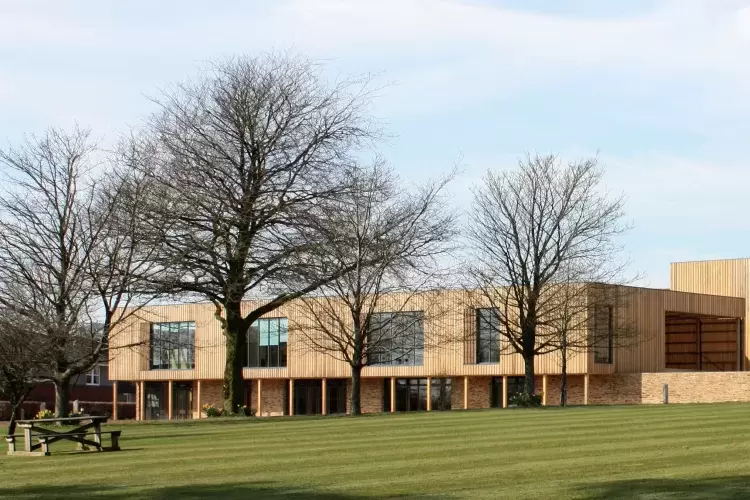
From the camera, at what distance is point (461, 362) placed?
69.8m

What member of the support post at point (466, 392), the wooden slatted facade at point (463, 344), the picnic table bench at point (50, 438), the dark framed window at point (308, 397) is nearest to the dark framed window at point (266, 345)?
the wooden slatted facade at point (463, 344)

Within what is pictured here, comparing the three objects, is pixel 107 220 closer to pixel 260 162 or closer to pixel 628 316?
pixel 260 162

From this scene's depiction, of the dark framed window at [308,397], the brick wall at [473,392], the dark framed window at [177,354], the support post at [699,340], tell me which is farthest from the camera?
the dark framed window at [177,354]

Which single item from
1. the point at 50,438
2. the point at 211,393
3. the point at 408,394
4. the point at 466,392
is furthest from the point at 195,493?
the point at 211,393

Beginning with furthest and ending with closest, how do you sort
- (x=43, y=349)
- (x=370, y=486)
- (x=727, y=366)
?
(x=727, y=366), (x=43, y=349), (x=370, y=486)

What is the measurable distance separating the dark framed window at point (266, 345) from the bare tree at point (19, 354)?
3704 cm

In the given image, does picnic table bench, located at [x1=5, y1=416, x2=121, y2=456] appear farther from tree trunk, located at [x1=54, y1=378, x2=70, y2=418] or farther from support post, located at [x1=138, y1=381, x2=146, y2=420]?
support post, located at [x1=138, y1=381, x2=146, y2=420]

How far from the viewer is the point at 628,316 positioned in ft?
213

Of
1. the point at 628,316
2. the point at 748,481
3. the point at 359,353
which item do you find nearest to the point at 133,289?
the point at 359,353

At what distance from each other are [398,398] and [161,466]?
182 feet

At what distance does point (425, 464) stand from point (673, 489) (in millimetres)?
5190

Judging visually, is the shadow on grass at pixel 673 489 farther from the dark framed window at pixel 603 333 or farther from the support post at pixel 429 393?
the support post at pixel 429 393

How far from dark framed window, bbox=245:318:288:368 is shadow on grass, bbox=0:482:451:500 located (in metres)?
59.2

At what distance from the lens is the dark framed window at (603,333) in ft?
191
